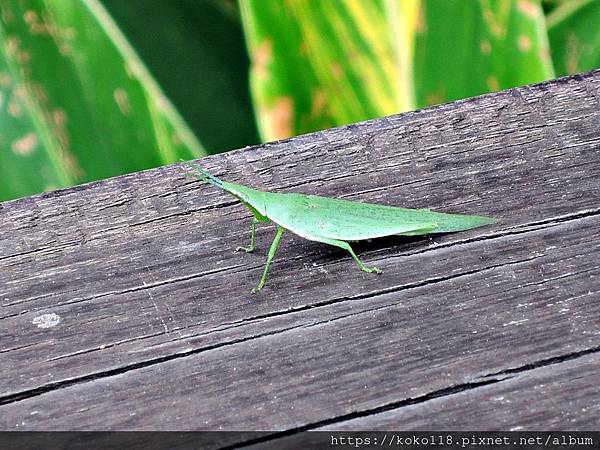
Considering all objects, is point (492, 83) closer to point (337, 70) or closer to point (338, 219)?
point (337, 70)

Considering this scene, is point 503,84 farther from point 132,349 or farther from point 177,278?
point 132,349

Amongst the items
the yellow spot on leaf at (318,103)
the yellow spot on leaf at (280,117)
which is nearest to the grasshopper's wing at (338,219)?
the yellow spot on leaf at (280,117)

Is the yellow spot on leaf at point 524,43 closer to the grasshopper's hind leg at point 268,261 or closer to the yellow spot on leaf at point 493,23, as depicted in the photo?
the yellow spot on leaf at point 493,23

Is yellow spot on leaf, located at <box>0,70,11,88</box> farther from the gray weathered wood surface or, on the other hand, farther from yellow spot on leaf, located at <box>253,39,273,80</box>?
the gray weathered wood surface

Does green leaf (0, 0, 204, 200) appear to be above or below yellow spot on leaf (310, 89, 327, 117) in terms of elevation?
above

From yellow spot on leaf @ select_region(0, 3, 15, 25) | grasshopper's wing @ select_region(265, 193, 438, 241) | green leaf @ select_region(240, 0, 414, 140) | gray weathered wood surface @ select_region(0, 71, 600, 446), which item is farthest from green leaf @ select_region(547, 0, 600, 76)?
yellow spot on leaf @ select_region(0, 3, 15, 25)

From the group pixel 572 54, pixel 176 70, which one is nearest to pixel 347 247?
pixel 176 70
